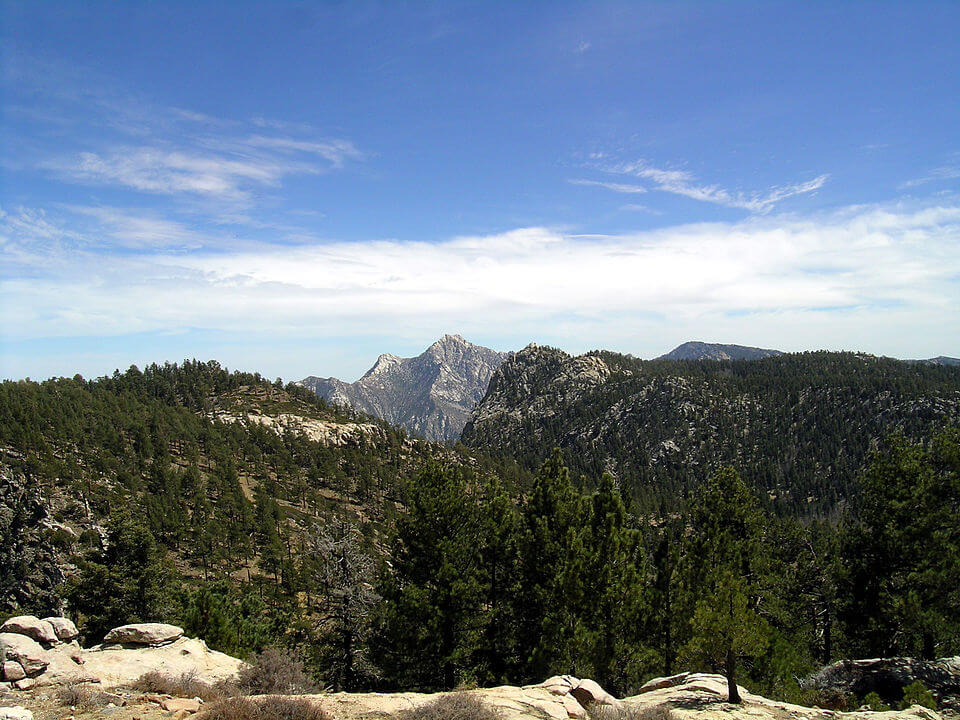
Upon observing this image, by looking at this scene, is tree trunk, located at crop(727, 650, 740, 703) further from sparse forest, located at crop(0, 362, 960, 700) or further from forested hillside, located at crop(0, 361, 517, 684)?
forested hillside, located at crop(0, 361, 517, 684)

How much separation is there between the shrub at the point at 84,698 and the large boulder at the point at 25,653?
103 inches

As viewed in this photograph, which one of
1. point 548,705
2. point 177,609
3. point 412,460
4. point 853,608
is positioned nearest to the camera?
point 548,705

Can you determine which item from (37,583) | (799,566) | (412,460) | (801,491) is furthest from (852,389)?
(37,583)

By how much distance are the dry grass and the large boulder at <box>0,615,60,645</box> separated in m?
6.28

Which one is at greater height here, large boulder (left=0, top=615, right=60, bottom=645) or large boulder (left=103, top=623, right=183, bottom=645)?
large boulder (left=0, top=615, right=60, bottom=645)

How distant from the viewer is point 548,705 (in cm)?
1438

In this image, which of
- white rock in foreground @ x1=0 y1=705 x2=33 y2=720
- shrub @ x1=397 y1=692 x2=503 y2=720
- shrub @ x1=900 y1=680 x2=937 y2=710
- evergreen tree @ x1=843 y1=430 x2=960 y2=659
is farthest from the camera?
evergreen tree @ x1=843 y1=430 x2=960 y2=659

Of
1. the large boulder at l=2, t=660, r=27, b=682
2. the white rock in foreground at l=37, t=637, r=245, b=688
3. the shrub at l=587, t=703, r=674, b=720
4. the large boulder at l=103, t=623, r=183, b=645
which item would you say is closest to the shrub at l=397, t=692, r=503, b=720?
the shrub at l=587, t=703, r=674, b=720

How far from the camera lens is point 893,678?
17.7 meters

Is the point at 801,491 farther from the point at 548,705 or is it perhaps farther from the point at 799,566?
the point at 548,705

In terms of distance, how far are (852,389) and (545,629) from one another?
228 m

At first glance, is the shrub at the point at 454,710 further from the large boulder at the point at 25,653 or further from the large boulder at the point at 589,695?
the large boulder at the point at 25,653

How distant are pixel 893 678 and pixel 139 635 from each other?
97.2 feet

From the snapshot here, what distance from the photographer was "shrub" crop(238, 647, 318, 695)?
16372 mm
